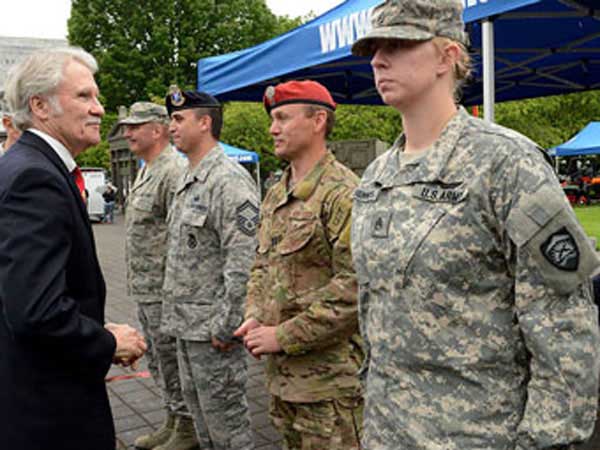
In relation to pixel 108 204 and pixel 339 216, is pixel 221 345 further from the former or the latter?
pixel 108 204

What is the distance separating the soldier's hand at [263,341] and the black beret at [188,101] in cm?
154

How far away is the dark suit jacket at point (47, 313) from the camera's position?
5.71 ft

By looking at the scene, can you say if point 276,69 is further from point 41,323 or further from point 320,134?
point 41,323

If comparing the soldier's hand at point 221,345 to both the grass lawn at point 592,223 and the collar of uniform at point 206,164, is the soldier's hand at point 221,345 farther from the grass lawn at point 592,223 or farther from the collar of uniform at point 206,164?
the grass lawn at point 592,223

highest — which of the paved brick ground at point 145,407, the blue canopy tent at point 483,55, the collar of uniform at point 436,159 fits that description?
the blue canopy tent at point 483,55

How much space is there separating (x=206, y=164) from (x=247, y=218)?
45cm

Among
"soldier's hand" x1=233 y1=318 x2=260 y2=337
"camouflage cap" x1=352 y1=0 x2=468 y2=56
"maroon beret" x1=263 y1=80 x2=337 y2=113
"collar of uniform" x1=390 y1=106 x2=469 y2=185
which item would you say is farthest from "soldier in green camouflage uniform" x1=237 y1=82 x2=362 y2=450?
"camouflage cap" x1=352 y1=0 x2=468 y2=56

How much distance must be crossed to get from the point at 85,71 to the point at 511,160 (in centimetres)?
149

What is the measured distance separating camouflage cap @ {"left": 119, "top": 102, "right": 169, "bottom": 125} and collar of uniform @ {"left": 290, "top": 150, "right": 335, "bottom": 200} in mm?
1828

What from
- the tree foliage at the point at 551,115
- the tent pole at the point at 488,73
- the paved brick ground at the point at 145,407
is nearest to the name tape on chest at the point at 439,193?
the tent pole at the point at 488,73

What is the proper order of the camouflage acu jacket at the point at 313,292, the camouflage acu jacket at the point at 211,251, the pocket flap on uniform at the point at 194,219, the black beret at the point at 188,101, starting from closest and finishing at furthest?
1. the camouflage acu jacket at the point at 313,292
2. the camouflage acu jacket at the point at 211,251
3. the pocket flap on uniform at the point at 194,219
4. the black beret at the point at 188,101

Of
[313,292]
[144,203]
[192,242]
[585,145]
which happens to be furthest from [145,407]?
[585,145]

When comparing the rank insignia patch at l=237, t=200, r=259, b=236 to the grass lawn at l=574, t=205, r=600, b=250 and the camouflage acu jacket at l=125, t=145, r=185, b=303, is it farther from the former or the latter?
the grass lawn at l=574, t=205, r=600, b=250

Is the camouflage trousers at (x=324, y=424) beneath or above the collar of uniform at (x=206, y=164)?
beneath
